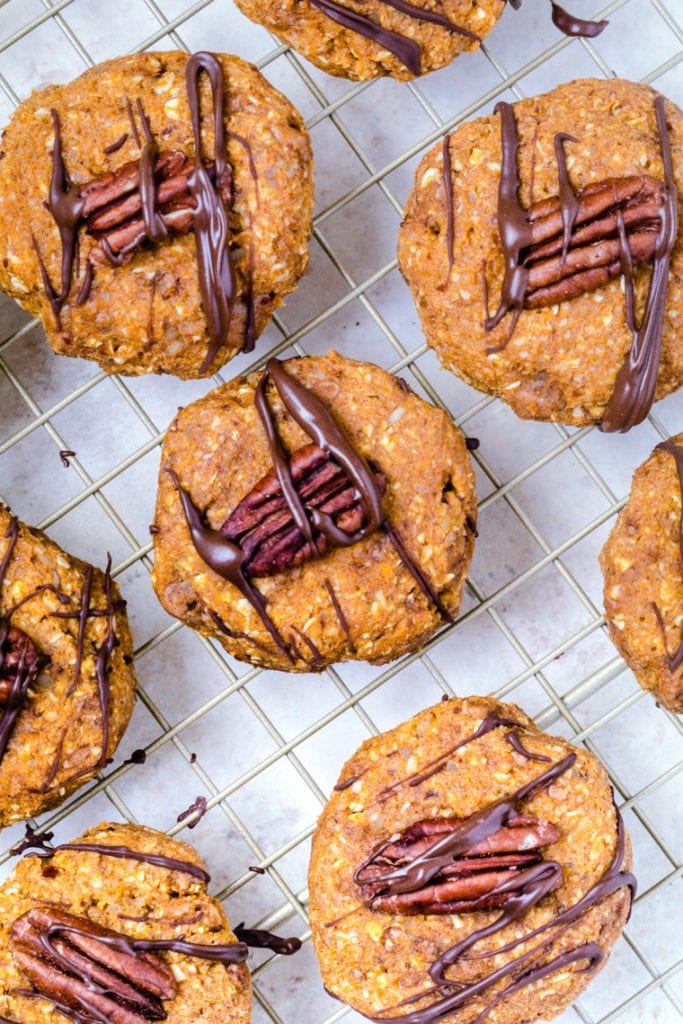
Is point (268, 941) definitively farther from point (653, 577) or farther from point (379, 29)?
point (379, 29)

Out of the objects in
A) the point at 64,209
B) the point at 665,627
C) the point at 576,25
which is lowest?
the point at 665,627

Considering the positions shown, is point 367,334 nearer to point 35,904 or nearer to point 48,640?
point 48,640

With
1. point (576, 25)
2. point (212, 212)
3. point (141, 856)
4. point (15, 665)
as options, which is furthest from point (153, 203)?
point (141, 856)

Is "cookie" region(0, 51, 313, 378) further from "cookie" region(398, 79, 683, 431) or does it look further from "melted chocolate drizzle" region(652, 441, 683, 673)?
"melted chocolate drizzle" region(652, 441, 683, 673)

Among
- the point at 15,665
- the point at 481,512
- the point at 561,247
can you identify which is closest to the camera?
the point at 561,247

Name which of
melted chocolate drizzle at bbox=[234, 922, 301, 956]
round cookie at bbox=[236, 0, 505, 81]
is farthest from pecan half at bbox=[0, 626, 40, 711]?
round cookie at bbox=[236, 0, 505, 81]

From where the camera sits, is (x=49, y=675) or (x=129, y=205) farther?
(x=49, y=675)

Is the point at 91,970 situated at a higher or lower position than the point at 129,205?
lower

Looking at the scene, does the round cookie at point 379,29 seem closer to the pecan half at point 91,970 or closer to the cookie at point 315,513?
the cookie at point 315,513
